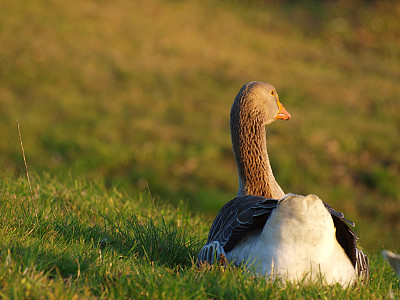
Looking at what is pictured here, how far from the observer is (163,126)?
43.2 ft

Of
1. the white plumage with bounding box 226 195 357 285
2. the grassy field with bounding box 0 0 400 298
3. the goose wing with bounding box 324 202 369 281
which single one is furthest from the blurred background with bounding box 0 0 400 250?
the white plumage with bounding box 226 195 357 285

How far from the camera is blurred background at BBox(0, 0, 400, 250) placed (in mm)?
11195

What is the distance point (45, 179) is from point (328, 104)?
34.8 feet

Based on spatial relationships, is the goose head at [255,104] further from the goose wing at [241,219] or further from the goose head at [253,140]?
the goose wing at [241,219]

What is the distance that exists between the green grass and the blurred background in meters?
2.95

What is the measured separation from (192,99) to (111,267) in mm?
11708

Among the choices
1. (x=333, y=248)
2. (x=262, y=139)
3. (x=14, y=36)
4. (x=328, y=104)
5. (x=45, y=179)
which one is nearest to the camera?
(x=333, y=248)

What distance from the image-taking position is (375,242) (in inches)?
351

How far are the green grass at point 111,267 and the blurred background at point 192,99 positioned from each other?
295 cm

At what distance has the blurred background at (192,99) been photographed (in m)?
11.2

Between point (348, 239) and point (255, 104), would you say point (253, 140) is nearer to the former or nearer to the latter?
point (255, 104)

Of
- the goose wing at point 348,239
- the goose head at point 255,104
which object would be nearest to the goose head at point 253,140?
the goose head at point 255,104

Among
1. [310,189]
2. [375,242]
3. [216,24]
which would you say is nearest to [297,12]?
[216,24]

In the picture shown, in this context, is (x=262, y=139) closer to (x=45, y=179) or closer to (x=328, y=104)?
(x=45, y=179)
